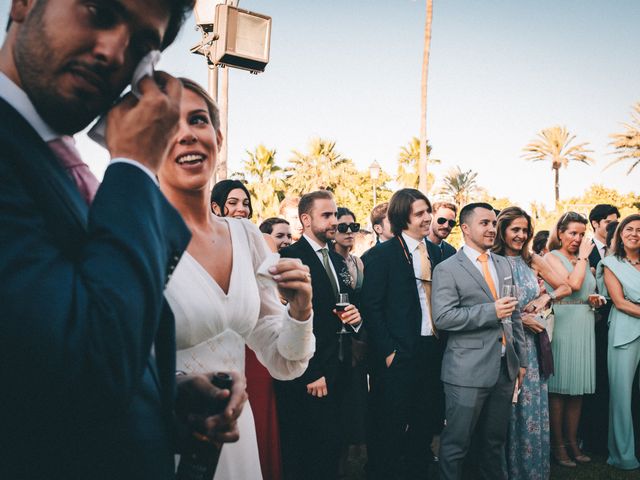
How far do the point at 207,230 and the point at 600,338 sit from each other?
6.09 m

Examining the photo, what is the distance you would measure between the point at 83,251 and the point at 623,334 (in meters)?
6.36

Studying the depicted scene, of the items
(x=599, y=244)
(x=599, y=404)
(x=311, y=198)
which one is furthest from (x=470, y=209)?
(x=599, y=244)

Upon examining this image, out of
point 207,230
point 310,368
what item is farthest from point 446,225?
point 207,230

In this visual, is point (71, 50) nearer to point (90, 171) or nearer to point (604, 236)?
point (90, 171)

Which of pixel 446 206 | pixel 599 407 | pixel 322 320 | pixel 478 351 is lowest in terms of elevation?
pixel 599 407

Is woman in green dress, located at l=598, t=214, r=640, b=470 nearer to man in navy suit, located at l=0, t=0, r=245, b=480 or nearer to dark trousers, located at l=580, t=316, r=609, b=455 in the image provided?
dark trousers, located at l=580, t=316, r=609, b=455

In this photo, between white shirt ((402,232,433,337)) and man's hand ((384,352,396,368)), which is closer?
man's hand ((384,352,396,368))

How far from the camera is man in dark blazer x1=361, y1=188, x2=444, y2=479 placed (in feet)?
15.3

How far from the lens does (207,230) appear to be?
1.91 meters

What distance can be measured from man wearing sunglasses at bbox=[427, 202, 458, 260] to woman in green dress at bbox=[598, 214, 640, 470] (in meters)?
1.92

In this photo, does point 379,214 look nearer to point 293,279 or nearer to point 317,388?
point 317,388

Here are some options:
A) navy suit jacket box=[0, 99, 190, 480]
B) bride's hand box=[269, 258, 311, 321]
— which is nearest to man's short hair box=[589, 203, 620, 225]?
bride's hand box=[269, 258, 311, 321]

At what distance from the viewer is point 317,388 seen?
425 cm

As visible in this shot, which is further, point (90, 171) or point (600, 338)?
point (600, 338)
